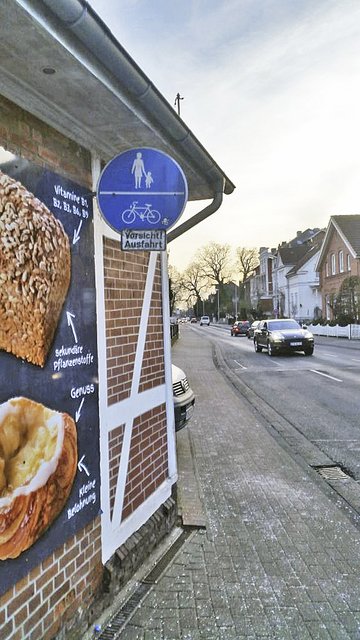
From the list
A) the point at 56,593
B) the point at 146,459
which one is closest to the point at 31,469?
the point at 56,593

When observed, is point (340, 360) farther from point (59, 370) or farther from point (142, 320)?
point (59, 370)

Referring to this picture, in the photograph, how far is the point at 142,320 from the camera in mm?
3775

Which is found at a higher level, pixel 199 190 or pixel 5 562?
pixel 199 190

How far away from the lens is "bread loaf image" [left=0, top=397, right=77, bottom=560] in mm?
2226

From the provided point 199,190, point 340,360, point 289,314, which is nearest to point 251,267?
point 289,314

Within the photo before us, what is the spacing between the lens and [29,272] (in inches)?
95.5

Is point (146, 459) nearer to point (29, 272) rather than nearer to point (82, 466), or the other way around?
point (82, 466)

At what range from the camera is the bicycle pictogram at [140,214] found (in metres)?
2.98

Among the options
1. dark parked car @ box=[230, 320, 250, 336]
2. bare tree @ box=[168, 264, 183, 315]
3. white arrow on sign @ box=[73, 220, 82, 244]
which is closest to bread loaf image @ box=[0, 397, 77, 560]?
white arrow on sign @ box=[73, 220, 82, 244]

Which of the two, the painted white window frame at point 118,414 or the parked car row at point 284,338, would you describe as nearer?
the painted white window frame at point 118,414

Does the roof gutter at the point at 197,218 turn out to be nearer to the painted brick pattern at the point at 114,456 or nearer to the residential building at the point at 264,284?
the painted brick pattern at the point at 114,456

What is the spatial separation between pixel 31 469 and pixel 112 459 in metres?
0.85

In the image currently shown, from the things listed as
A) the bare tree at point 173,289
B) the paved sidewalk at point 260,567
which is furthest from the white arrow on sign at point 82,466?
the bare tree at point 173,289

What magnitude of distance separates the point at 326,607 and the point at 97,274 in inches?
93.6
